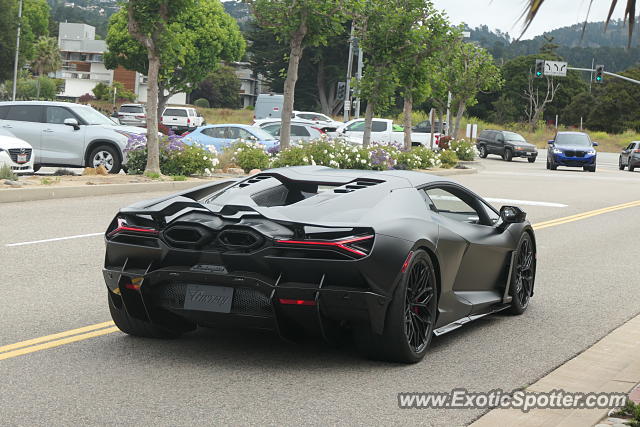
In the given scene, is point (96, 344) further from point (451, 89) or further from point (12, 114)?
point (451, 89)

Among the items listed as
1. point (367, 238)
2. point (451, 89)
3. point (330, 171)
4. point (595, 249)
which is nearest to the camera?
point (367, 238)

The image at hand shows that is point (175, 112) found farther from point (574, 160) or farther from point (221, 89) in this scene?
point (221, 89)

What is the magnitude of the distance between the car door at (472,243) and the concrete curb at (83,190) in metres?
11.5

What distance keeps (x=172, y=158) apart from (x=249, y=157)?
10.7ft

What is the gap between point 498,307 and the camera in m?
8.23

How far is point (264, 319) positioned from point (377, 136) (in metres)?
37.3

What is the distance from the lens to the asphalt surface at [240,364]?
5387 millimetres

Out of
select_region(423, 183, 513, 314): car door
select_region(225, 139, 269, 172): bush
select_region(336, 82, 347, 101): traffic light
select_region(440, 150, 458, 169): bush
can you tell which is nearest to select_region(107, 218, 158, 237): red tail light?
select_region(423, 183, 513, 314): car door

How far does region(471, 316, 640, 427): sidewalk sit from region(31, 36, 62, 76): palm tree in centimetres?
12629

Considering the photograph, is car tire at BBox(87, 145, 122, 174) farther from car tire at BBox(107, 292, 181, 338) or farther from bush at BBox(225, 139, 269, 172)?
car tire at BBox(107, 292, 181, 338)

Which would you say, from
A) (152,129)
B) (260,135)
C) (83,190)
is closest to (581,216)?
(152,129)

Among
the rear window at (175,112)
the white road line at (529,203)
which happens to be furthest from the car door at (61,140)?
the rear window at (175,112)

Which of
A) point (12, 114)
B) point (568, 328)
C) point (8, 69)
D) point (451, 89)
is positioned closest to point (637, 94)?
point (451, 89)

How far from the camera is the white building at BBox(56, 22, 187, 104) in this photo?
458ft
